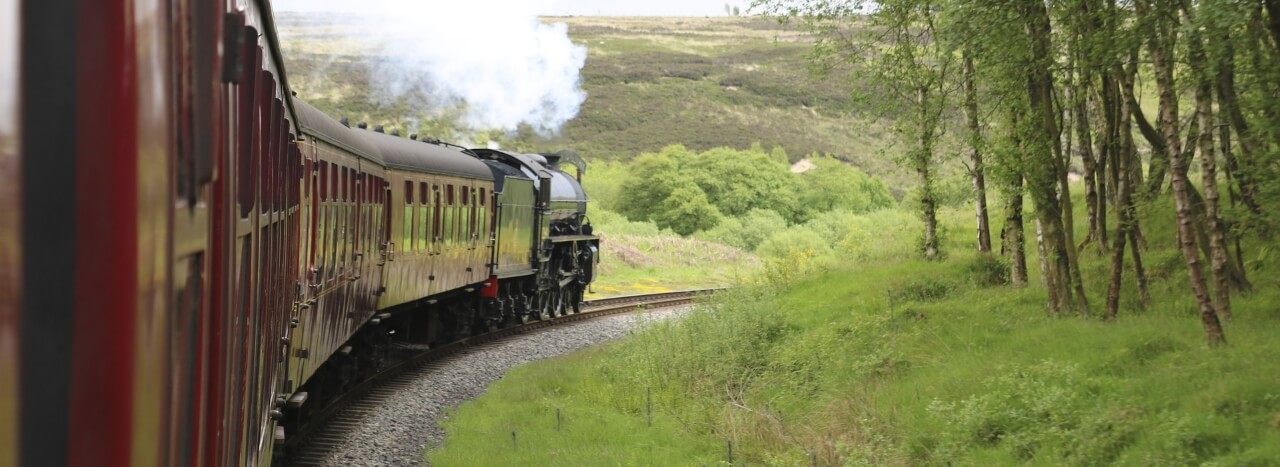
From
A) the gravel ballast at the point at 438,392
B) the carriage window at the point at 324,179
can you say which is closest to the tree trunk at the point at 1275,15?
the carriage window at the point at 324,179

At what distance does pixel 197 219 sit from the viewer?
192 centimetres

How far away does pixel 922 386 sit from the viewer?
11648 millimetres

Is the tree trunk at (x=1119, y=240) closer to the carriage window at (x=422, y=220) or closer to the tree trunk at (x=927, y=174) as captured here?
the tree trunk at (x=927, y=174)

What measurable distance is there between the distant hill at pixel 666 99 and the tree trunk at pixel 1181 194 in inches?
2408

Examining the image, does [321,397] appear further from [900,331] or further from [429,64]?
[429,64]

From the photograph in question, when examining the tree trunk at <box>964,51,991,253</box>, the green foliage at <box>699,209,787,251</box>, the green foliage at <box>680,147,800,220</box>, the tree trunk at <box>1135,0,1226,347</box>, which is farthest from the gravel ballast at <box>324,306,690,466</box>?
the green foliage at <box>680,147,800,220</box>

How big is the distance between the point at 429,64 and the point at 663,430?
1707 inches

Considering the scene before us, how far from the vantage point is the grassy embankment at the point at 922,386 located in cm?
864

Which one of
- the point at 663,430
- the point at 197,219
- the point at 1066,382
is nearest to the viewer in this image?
the point at 197,219

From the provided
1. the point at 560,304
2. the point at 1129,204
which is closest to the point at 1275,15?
the point at 1129,204

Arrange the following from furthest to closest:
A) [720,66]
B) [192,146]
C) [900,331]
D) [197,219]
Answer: [720,66] → [900,331] → [197,219] → [192,146]

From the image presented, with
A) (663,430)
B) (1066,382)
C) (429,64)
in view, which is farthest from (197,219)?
(429,64)

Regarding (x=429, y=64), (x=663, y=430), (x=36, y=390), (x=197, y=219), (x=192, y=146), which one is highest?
(x=429, y=64)

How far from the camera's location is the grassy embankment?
8.64 metres
